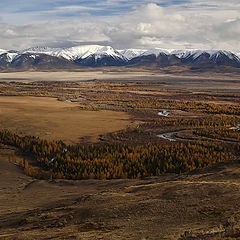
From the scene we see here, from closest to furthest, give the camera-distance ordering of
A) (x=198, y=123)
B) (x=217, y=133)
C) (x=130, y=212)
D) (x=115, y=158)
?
(x=130, y=212), (x=115, y=158), (x=217, y=133), (x=198, y=123)

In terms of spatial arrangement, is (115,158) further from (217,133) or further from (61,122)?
(61,122)

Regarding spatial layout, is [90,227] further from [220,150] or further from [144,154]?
[220,150]

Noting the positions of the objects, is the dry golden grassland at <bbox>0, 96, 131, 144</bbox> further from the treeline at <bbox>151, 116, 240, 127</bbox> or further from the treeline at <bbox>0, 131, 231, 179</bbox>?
the treeline at <bbox>0, 131, 231, 179</bbox>

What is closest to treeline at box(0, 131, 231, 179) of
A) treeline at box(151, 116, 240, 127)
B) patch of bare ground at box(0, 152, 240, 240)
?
patch of bare ground at box(0, 152, 240, 240)

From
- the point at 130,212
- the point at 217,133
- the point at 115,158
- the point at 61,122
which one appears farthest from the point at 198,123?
the point at 130,212

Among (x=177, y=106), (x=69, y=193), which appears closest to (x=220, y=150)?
(x=69, y=193)

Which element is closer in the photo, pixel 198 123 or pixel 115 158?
pixel 115 158

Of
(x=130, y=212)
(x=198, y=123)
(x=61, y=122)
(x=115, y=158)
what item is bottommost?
(x=198, y=123)
